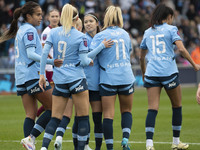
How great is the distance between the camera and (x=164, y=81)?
7.74 meters

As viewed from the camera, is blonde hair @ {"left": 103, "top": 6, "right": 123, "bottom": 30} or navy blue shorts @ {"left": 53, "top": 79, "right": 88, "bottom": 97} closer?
navy blue shorts @ {"left": 53, "top": 79, "right": 88, "bottom": 97}

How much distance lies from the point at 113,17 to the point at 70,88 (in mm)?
1398

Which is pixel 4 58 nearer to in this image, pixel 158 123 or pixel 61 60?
pixel 158 123

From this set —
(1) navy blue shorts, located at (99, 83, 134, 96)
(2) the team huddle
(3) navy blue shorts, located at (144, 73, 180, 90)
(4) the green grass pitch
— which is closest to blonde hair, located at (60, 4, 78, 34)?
(2) the team huddle

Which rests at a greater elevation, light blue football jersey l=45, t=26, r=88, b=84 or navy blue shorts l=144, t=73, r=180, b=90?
light blue football jersey l=45, t=26, r=88, b=84

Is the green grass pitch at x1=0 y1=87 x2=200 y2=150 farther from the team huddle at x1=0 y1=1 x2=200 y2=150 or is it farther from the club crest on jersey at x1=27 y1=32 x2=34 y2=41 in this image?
the club crest on jersey at x1=27 y1=32 x2=34 y2=41

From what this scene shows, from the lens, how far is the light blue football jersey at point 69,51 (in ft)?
22.3

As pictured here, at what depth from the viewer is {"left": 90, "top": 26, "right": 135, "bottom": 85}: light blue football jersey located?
730cm

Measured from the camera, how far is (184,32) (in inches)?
1082

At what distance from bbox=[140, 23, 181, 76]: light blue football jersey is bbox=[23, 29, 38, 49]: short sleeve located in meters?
1.93

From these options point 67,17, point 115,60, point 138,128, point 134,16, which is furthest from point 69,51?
point 134,16

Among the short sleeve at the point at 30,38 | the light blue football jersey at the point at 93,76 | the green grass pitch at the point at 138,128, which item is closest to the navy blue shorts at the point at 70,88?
the light blue football jersey at the point at 93,76

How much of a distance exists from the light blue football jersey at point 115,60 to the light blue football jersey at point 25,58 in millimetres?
981

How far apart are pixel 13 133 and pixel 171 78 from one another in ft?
13.6
